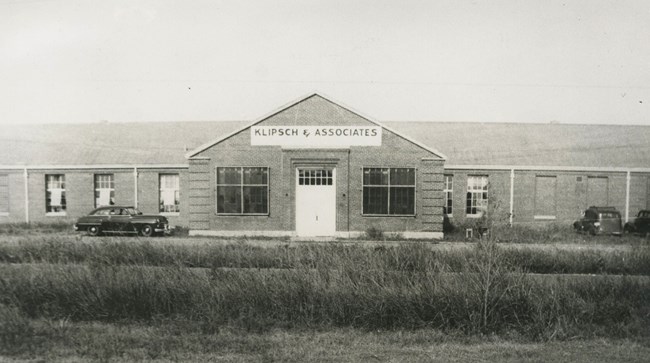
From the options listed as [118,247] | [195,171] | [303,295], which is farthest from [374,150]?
[303,295]

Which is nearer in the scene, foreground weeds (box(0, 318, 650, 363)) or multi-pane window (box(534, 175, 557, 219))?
foreground weeds (box(0, 318, 650, 363))

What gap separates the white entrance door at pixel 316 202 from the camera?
2200 cm

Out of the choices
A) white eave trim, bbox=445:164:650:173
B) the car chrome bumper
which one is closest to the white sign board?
the car chrome bumper

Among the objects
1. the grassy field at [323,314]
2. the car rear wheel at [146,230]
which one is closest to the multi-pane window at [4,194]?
the car rear wheel at [146,230]

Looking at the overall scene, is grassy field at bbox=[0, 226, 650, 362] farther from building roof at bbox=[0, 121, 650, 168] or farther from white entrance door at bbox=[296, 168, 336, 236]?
building roof at bbox=[0, 121, 650, 168]

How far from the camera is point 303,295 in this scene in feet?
28.0

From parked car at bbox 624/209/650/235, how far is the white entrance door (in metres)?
17.1

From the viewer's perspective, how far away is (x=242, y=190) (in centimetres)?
2230

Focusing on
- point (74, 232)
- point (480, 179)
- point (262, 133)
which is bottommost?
point (74, 232)

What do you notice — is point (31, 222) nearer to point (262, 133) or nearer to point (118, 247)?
point (262, 133)


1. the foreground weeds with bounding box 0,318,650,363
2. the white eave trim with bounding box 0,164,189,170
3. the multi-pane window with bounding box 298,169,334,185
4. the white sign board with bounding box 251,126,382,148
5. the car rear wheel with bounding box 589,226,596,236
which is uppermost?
the white sign board with bounding box 251,126,382,148

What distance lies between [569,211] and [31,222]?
32.4 meters

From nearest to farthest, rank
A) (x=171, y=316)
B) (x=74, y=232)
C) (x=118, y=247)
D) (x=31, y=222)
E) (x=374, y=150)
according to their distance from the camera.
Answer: (x=171, y=316) → (x=118, y=247) → (x=374, y=150) → (x=74, y=232) → (x=31, y=222)

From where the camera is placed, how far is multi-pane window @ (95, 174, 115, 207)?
27609 millimetres
